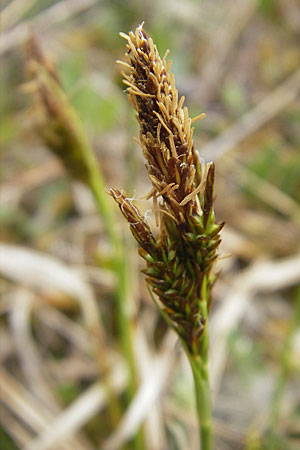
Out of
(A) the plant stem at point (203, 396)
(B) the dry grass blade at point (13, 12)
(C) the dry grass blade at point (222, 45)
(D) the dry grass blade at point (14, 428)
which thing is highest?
(B) the dry grass blade at point (13, 12)

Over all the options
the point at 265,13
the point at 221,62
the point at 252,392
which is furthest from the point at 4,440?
the point at 265,13

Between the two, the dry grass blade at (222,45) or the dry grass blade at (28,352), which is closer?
the dry grass blade at (28,352)

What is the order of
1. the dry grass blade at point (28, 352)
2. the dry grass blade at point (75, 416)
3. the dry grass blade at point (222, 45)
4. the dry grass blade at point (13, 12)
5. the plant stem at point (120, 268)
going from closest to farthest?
the plant stem at point (120, 268), the dry grass blade at point (75, 416), the dry grass blade at point (28, 352), the dry grass blade at point (13, 12), the dry grass blade at point (222, 45)

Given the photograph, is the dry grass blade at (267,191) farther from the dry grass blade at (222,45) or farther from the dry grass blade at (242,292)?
the dry grass blade at (222,45)

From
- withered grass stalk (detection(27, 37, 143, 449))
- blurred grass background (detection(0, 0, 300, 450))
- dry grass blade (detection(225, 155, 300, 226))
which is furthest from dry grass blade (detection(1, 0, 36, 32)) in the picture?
withered grass stalk (detection(27, 37, 143, 449))

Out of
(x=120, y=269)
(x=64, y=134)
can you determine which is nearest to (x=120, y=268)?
(x=120, y=269)

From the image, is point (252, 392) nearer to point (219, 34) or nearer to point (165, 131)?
point (165, 131)

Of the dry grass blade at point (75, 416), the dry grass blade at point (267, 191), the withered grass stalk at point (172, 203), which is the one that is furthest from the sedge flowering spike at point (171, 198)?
the dry grass blade at point (267, 191)
